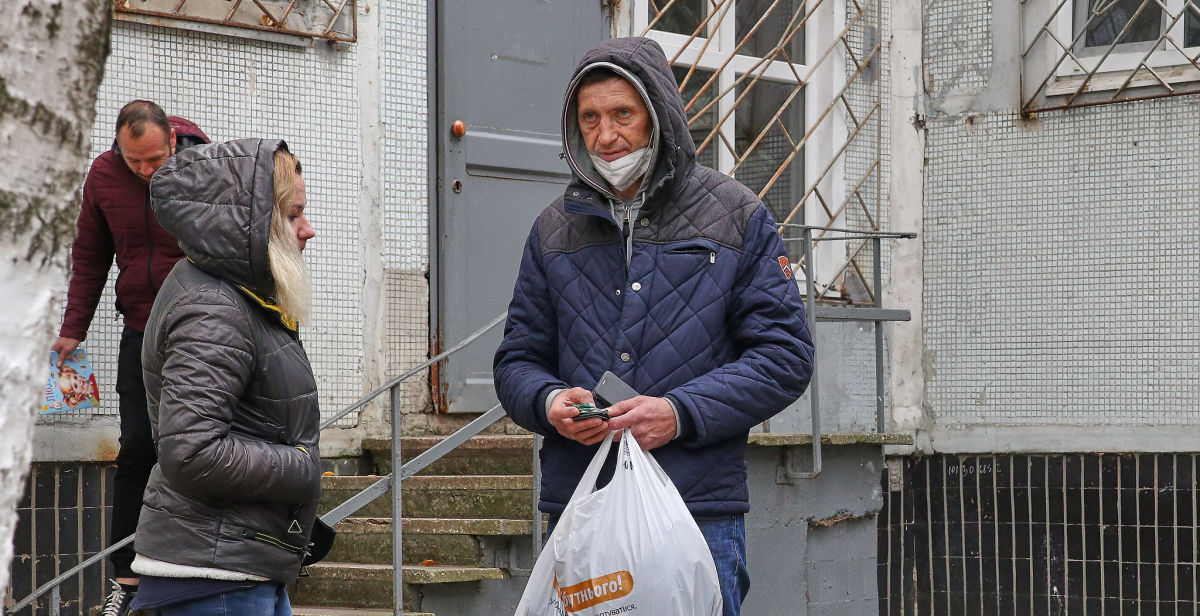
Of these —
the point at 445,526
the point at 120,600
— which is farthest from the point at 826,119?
the point at 120,600

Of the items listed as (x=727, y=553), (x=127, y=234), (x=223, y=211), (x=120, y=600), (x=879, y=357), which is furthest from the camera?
(x=879, y=357)

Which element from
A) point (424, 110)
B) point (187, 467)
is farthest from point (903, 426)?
point (187, 467)

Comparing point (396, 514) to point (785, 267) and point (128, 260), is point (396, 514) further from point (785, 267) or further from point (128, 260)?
point (785, 267)

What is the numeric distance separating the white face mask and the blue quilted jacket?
2cm

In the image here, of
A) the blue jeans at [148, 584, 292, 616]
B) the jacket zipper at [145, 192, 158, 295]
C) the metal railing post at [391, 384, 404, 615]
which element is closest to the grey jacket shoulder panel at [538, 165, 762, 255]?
the blue jeans at [148, 584, 292, 616]

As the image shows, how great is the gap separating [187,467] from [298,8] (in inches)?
138

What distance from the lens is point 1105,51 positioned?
642 cm

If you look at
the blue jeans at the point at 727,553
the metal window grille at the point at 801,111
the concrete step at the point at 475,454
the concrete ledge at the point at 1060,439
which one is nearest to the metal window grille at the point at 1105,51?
the metal window grille at the point at 801,111

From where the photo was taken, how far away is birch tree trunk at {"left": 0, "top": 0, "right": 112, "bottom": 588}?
1.06 meters

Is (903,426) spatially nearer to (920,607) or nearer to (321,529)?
(920,607)

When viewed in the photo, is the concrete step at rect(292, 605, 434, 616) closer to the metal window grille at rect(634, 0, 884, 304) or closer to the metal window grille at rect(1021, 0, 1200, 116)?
the metal window grille at rect(634, 0, 884, 304)

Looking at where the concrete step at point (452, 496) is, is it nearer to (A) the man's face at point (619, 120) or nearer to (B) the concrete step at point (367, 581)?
(B) the concrete step at point (367, 581)

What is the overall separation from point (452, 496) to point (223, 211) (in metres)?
2.74

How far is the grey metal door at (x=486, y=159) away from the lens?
576cm
